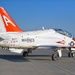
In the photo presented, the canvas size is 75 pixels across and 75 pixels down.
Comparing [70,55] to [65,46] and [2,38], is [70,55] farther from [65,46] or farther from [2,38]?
[2,38]

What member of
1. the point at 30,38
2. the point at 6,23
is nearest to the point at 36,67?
the point at 30,38

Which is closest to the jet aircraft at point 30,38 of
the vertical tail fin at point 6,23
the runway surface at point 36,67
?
the vertical tail fin at point 6,23

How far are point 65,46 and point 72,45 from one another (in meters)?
0.77

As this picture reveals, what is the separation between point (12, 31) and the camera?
69.0ft

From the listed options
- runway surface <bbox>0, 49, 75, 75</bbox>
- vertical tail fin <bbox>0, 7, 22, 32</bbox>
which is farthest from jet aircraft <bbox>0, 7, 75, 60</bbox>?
runway surface <bbox>0, 49, 75, 75</bbox>

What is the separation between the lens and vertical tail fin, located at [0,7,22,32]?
20.8 m

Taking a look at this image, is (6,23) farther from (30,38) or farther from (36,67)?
(36,67)

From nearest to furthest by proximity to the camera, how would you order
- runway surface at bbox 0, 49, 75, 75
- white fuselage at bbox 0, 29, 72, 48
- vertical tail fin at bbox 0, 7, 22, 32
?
runway surface at bbox 0, 49, 75, 75
white fuselage at bbox 0, 29, 72, 48
vertical tail fin at bbox 0, 7, 22, 32

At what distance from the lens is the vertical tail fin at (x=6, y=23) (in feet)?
68.4

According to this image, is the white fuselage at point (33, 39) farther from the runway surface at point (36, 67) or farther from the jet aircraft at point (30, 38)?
the runway surface at point (36, 67)

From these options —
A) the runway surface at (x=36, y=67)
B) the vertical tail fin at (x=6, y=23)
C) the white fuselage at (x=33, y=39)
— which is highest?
the vertical tail fin at (x=6, y=23)

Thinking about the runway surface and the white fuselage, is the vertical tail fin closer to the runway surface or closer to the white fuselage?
the white fuselage

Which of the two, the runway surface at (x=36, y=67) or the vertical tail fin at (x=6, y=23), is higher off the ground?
the vertical tail fin at (x=6, y=23)

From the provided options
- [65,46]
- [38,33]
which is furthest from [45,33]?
[65,46]
